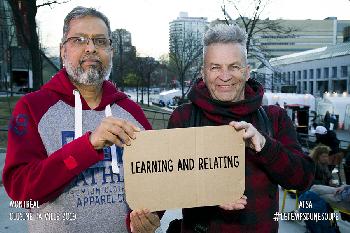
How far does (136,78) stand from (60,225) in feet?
141

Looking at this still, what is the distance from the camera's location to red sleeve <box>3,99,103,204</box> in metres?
1.71

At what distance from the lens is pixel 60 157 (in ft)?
5.63

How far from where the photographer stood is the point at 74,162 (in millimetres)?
1710

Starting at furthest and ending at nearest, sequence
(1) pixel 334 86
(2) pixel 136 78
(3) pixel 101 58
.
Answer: (1) pixel 334 86 → (2) pixel 136 78 → (3) pixel 101 58

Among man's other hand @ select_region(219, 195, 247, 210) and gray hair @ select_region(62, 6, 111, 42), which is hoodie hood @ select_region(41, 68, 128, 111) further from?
man's other hand @ select_region(219, 195, 247, 210)

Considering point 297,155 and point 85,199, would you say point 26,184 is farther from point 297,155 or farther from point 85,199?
point 297,155

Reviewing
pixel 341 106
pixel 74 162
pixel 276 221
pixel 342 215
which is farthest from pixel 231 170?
pixel 341 106

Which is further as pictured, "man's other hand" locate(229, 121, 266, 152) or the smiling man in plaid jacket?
the smiling man in plaid jacket

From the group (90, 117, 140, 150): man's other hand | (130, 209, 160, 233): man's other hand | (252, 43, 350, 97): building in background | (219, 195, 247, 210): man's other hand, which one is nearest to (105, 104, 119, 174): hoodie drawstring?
(130, 209, 160, 233): man's other hand

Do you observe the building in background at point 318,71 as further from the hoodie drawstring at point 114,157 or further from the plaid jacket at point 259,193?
the hoodie drawstring at point 114,157

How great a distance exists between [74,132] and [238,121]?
921mm

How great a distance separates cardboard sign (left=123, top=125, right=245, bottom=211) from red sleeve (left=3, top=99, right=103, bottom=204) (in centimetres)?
21

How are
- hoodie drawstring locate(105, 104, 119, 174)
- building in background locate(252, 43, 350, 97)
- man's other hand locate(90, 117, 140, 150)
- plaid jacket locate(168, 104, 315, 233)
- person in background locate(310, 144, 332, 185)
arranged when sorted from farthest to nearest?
building in background locate(252, 43, 350, 97)
person in background locate(310, 144, 332, 185)
hoodie drawstring locate(105, 104, 119, 174)
plaid jacket locate(168, 104, 315, 233)
man's other hand locate(90, 117, 140, 150)

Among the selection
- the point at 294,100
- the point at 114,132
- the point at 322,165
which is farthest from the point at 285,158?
the point at 294,100
